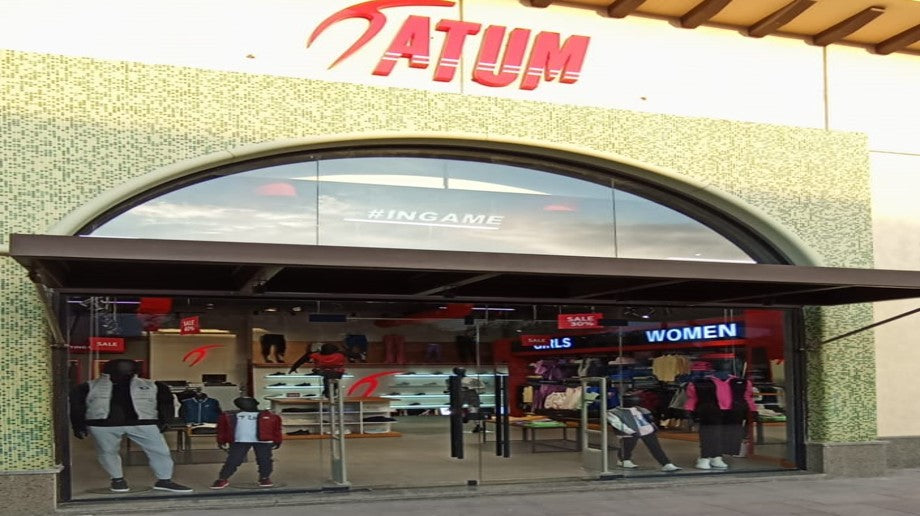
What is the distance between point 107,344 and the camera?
1142cm

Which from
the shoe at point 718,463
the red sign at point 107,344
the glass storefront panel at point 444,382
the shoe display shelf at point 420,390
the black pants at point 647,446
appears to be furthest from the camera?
the shoe at point 718,463

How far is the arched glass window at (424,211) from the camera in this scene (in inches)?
460

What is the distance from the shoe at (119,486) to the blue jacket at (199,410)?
0.95 meters

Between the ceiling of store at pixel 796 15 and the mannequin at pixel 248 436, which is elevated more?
the ceiling of store at pixel 796 15

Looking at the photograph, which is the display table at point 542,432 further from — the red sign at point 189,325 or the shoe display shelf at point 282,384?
the red sign at point 189,325

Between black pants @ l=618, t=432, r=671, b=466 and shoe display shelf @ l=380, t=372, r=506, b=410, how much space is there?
2183 mm

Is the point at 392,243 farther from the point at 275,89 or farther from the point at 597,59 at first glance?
the point at 597,59

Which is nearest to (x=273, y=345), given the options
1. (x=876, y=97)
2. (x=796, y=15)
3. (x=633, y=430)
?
(x=633, y=430)

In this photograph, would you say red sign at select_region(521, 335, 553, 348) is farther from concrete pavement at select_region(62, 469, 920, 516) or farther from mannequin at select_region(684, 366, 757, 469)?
mannequin at select_region(684, 366, 757, 469)

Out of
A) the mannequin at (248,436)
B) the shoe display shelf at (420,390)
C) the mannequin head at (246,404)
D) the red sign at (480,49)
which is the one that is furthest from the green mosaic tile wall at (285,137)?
the shoe display shelf at (420,390)

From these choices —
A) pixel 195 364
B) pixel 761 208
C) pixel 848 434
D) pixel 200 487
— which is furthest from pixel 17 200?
pixel 848 434

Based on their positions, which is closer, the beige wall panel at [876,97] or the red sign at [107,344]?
the red sign at [107,344]

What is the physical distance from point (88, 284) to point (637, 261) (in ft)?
19.7

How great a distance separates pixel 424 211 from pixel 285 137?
1.94 metres
